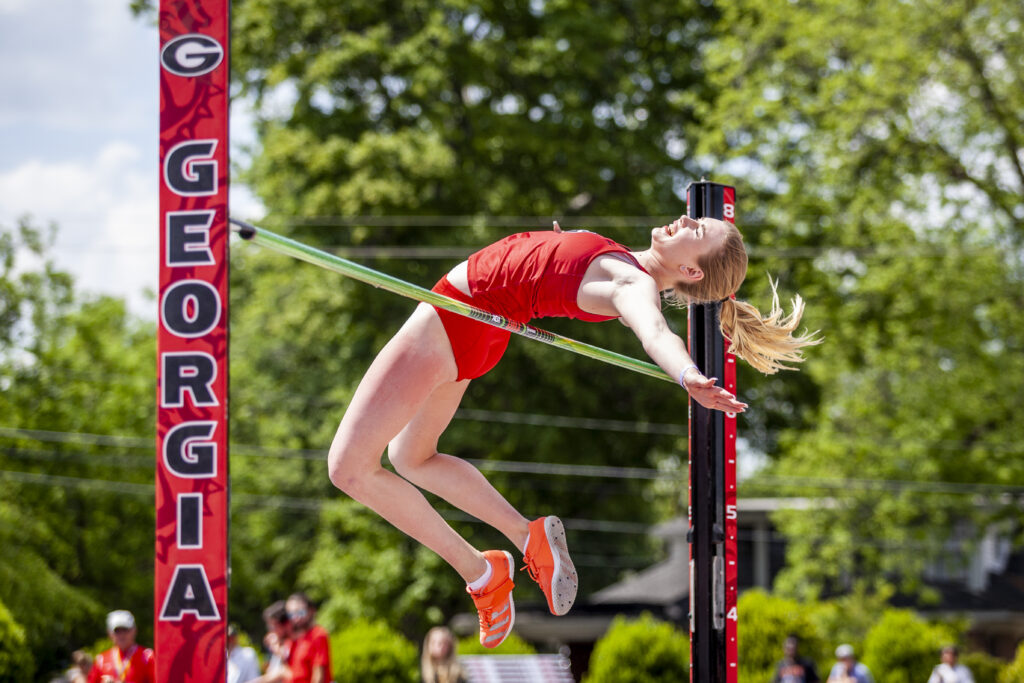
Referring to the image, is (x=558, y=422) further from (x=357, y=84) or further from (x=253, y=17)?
(x=253, y=17)

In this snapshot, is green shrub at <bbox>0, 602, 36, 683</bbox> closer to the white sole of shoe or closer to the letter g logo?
the white sole of shoe

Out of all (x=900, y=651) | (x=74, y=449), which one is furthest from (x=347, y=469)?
(x=74, y=449)

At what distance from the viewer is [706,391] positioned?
2820 mm

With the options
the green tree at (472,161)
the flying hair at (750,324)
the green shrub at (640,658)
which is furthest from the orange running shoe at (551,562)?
the green tree at (472,161)

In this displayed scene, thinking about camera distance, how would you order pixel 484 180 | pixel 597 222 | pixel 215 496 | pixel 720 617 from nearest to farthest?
1. pixel 215 496
2. pixel 720 617
3. pixel 597 222
4. pixel 484 180

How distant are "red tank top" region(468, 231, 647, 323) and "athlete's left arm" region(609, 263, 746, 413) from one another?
129 millimetres

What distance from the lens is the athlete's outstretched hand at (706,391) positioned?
280 cm

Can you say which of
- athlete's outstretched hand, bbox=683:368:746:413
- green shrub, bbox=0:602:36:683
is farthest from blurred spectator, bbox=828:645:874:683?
athlete's outstretched hand, bbox=683:368:746:413

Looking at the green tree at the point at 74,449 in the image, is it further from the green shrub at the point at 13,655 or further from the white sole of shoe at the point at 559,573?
the white sole of shoe at the point at 559,573

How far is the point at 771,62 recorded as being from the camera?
18.3 meters

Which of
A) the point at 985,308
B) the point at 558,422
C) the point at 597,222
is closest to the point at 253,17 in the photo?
the point at 597,222

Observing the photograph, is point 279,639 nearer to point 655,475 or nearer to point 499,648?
point 499,648

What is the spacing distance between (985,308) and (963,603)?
11.0 m

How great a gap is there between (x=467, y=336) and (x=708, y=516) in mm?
1107
